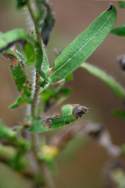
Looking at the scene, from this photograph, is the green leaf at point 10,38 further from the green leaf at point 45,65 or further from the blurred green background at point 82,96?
the blurred green background at point 82,96

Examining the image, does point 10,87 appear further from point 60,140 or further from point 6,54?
point 6,54

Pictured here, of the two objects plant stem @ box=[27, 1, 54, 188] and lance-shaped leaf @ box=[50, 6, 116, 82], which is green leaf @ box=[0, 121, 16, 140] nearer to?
plant stem @ box=[27, 1, 54, 188]

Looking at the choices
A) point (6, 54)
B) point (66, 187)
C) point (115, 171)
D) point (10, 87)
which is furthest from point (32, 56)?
point (10, 87)

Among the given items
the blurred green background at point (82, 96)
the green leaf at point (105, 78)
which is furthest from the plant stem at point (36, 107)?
the blurred green background at point (82, 96)

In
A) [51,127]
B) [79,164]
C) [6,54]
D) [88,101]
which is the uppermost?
[88,101]

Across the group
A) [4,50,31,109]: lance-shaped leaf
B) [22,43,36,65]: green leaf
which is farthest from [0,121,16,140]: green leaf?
[22,43,36,65]: green leaf
